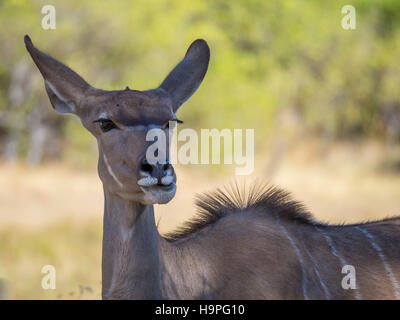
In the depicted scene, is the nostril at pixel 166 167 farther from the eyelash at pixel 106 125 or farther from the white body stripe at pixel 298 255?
the white body stripe at pixel 298 255

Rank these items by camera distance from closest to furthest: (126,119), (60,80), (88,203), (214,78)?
(126,119) → (60,80) → (88,203) → (214,78)

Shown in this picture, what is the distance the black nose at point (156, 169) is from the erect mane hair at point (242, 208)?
28.3 inches

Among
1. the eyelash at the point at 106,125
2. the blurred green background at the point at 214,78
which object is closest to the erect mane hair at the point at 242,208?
the eyelash at the point at 106,125

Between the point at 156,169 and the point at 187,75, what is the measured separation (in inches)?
35.1

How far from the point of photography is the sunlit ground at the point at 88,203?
8617 millimetres

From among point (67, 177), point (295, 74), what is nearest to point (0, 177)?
point (67, 177)

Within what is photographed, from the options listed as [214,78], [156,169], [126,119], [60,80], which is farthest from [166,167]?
[214,78]

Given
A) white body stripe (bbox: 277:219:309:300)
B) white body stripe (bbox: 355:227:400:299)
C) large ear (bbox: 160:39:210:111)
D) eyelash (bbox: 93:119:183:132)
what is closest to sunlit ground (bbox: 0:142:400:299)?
large ear (bbox: 160:39:210:111)

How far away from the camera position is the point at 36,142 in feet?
68.8

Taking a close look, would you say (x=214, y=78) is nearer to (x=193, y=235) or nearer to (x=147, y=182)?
(x=193, y=235)

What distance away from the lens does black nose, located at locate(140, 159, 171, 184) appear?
3000 mm

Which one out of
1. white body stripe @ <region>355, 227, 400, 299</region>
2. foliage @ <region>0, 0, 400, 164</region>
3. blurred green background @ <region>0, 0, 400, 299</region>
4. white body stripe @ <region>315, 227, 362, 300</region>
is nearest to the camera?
white body stripe @ <region>315, 227, 362, 300</region>

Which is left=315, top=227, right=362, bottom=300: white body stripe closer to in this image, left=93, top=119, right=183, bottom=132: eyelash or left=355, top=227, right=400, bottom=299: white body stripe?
left=355, top=227, right=400, bottom=299: white body stripe

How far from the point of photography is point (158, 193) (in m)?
3.01
